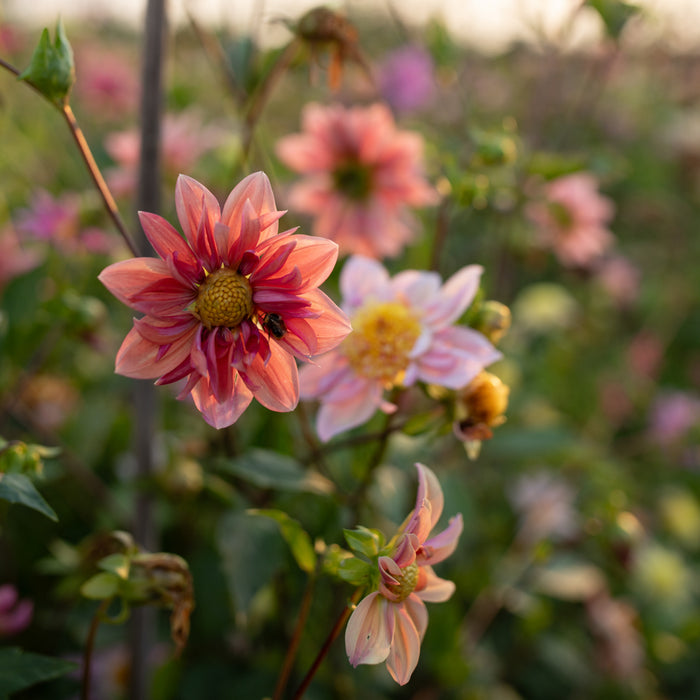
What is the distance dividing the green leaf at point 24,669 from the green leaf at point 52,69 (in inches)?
17.0

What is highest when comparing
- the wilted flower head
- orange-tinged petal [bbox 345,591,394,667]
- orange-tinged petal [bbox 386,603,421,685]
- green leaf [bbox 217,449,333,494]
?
orange-tinged petal [bbox 345,591,394,667]

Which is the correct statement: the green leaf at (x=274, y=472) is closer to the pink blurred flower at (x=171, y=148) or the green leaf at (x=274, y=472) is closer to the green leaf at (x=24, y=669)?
the green leaf at (x=24, y=669)

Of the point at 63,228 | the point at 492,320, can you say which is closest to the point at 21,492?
the point at 492,320

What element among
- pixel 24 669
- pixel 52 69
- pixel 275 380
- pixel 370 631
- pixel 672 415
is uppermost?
pixel 52 69

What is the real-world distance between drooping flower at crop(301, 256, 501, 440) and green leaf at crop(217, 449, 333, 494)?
0.08 m

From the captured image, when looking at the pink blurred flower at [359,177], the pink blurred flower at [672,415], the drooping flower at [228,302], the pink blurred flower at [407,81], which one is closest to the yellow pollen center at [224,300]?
the drooping flower at [228,302]

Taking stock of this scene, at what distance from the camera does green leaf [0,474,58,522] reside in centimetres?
44

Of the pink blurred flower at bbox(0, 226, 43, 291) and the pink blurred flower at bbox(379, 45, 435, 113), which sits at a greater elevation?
the pink blurred flower at bbox(379, 45, 435, 113)

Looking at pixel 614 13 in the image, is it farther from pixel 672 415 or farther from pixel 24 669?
pixel 672 415

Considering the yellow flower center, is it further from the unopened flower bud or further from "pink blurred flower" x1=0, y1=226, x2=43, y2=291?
"pink blurred flower" x1=0, y1=226, x2=43, y2=291

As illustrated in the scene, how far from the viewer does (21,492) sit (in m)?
0.45

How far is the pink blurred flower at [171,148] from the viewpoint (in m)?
0.93

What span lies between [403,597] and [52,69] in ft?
1.50

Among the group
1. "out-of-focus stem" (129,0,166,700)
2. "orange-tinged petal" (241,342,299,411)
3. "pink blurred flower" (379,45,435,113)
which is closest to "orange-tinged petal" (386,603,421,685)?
"orange-tinged petal" (241,342,299,411)
